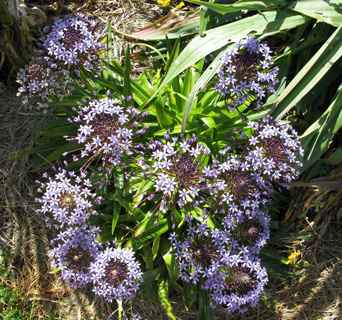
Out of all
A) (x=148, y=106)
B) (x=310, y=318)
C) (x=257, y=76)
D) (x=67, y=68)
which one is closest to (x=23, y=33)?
(x=67, y=68)

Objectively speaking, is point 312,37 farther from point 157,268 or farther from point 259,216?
point 157,268

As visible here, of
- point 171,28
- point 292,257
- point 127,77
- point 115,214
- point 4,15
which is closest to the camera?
point 127,77

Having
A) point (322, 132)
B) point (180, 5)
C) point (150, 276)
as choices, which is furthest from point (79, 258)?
point (180, 5)

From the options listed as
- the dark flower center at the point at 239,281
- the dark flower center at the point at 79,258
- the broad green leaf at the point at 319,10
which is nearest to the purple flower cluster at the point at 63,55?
the dark flower center at the point at 79,258

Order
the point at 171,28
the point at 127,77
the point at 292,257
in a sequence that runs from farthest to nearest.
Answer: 1. the point at 171,28
2. the point at 292,257
3. the point at 127,77

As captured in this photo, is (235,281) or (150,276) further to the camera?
(150,276)

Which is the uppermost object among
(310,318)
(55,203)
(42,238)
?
(55,203)

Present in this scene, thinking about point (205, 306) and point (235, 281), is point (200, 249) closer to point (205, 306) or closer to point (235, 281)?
point (235, 281)

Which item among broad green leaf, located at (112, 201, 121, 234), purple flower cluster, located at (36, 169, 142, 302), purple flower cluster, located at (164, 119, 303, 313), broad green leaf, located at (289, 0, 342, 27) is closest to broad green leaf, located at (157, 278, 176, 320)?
purple flower cluster, located at (164, 119, 303, 313)

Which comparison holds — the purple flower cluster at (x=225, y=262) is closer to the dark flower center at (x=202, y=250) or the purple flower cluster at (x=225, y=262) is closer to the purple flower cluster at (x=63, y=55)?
the dark flower center at (x=202, y=250)
